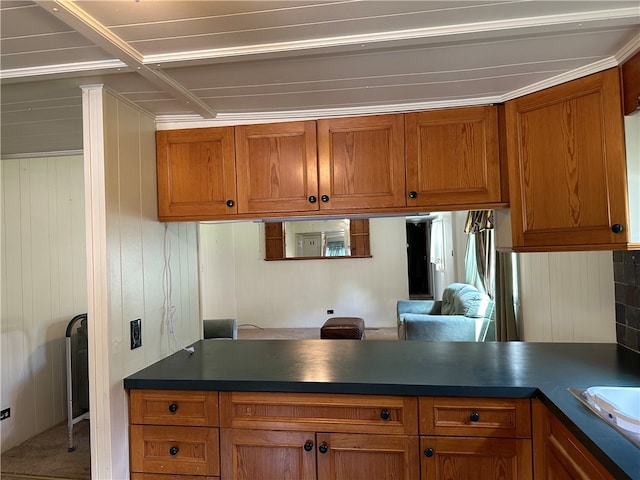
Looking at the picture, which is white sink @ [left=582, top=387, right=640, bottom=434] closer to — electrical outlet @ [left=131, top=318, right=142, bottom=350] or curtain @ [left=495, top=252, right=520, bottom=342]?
electrical outlet @ [left=131, top=318, right=142, bottom=350]

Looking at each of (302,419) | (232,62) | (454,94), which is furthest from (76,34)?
(302,419)

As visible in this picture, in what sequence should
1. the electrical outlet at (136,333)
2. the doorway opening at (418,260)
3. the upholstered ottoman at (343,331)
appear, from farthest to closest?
the doorway opening at (418,260)
the upholstered ottoman at (343,331)
the electrical outlet at (136,333)

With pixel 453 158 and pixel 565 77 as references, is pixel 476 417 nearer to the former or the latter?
pixel 453 158

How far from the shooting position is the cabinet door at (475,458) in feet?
4.67

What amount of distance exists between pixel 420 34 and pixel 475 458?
Result: 59.8 inches

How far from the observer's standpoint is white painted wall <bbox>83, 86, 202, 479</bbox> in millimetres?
1551

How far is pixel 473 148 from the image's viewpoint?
177 centimetres

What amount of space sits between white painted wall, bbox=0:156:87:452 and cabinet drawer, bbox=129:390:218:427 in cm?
164

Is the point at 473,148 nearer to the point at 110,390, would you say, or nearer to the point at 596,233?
the point at 596,233

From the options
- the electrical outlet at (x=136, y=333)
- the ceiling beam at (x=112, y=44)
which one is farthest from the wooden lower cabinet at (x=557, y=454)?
the ceiling beam at (x=112, y=44)

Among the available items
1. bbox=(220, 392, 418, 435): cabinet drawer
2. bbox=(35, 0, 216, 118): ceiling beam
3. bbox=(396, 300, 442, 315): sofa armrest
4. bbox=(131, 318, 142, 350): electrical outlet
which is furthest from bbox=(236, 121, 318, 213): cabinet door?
bbox=(396, 300, 442, 315): sofa armrest

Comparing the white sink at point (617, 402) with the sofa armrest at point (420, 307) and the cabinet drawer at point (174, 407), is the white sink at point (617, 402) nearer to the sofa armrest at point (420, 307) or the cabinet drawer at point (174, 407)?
the cabinet drawer at point (174, 407)

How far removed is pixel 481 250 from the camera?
4492 mm

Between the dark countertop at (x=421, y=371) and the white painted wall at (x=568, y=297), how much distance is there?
0.28 m
